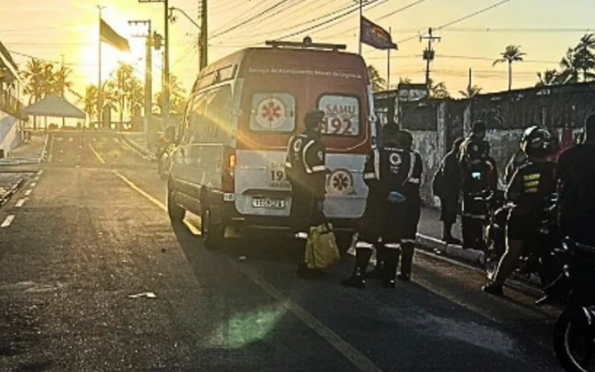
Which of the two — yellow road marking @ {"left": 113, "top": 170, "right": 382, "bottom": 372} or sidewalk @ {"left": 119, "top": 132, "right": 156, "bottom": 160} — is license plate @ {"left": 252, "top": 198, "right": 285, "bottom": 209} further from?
sidewalk @ {"left": 119, "top": 132, "right": 156, "bottom": 160}

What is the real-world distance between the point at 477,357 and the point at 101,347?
2888 mm

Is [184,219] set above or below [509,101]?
below

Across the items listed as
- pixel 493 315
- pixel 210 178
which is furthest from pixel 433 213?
pixel 493 315

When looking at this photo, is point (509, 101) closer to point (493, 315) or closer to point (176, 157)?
point (176, 157)

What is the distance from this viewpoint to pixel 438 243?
1520 centimetres

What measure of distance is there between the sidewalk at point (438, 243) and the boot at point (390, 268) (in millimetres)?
2778

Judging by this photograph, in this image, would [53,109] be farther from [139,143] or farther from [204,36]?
[204,36]

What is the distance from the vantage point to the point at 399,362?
23.9ft

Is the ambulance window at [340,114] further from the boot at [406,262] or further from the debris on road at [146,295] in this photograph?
the debris on road at [146,295]

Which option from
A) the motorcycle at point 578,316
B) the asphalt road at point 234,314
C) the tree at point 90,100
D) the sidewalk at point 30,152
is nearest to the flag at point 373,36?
the sidewalk at point 30,152

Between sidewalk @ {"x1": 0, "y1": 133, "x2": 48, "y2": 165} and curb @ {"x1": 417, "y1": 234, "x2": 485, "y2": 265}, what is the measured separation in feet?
124

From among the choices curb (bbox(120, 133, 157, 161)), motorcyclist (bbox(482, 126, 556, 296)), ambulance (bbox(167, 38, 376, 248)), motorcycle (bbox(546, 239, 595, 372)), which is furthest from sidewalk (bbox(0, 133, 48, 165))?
motorcycle (bbox(546, 239, 595, 372))

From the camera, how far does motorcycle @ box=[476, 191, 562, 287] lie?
385 inches

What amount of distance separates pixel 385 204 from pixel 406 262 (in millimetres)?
887
